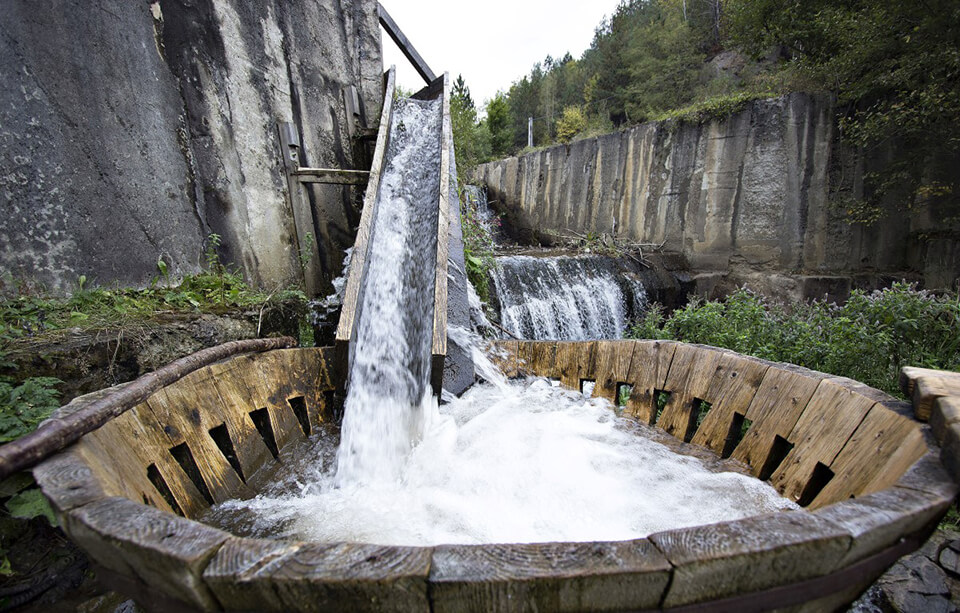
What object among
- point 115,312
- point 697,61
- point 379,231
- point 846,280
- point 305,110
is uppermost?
point 697,61

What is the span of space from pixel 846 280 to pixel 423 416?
7932 mm

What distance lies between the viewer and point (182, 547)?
3.02 ft

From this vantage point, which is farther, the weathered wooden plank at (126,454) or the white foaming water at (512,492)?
the white foaming water at (512,492)

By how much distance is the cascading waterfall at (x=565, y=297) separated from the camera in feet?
20.5

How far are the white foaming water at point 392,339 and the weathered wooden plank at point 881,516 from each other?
71.9 inches

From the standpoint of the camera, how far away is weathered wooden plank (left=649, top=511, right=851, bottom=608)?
879 mm

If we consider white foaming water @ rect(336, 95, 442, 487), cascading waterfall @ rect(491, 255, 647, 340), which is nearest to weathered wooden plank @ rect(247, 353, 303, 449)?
white foaming water @ rect(336, 95, 442, 487)

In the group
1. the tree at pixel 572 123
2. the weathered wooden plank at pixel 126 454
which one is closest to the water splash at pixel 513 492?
the weathered wooden plank at pixel 126 454

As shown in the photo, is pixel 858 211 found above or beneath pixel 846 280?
above

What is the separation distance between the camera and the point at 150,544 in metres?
0.92

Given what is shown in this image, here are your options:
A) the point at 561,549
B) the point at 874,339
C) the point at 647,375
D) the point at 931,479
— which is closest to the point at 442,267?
the point at 647,375

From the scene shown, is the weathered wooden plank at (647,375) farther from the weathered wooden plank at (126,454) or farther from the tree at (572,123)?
the tree at (572,123)

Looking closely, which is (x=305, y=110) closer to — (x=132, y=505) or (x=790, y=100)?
(x=132, y=505)

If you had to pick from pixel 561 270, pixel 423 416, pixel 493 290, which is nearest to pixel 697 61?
pixel 561 270
